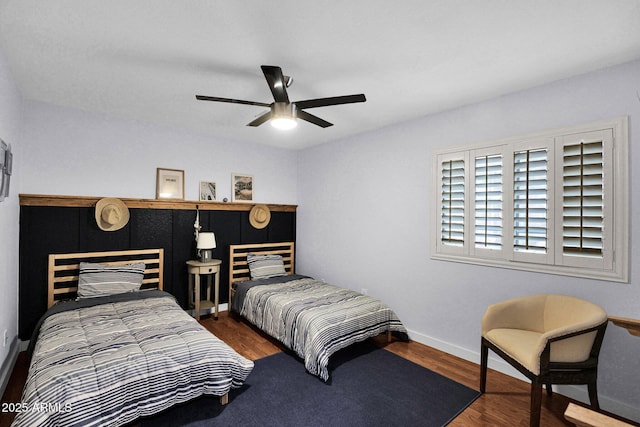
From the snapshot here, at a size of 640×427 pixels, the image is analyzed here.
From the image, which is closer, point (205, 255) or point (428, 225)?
point (428, 225)

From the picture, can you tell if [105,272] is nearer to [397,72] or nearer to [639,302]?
[397,72]

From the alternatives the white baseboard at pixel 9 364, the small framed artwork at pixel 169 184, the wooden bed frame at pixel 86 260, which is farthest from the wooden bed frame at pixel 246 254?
the white baseboard at pixel 9 364

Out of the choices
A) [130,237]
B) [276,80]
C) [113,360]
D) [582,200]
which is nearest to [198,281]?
[130,237]

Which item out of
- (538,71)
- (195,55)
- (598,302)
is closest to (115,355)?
(195,55)

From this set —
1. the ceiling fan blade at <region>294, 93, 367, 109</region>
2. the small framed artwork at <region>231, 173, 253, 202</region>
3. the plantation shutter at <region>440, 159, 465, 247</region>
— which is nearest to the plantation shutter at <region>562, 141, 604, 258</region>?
the plantation shutter at <region>440, 159, 465, 247</region>

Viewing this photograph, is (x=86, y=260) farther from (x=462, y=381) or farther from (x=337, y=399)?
(x=462, y=381)

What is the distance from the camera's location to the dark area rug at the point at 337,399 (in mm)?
2285

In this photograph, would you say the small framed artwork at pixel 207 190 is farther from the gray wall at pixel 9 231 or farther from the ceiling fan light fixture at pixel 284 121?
the ceiling fan light fixture at pixel 284 121

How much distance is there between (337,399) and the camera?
2543mm

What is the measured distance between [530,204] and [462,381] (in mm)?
1721

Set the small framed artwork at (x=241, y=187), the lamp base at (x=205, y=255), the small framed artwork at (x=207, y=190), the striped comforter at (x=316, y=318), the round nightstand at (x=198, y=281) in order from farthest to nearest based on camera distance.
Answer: the small framed artwork at (x=241, y=187) → the small framed artwork at (x=207, y=190) → the lamp base at (x=205, y=255) → the round nightstand at (x=198, y=281) → the striped comforter at (x=316, y=318)

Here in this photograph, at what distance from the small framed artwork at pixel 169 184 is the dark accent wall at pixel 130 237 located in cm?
21

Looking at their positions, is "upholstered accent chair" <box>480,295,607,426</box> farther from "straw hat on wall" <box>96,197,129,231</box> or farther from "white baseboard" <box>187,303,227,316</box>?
"straw hat on wall" <box>96,197,129,231</box>

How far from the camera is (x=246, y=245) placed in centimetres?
490
